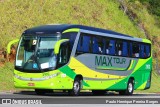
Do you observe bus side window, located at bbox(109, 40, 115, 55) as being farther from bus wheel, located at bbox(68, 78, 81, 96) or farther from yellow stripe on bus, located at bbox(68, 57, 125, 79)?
bus wheel, located at bbox(68, 78, 81, 96)

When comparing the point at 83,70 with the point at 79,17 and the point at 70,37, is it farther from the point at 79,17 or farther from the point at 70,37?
the point at 79,17

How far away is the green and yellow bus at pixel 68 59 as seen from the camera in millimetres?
24844

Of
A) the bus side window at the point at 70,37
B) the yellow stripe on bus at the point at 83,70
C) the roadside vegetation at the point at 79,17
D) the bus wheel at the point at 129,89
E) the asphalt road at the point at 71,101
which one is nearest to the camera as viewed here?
the asphalt road at the point at 71,101

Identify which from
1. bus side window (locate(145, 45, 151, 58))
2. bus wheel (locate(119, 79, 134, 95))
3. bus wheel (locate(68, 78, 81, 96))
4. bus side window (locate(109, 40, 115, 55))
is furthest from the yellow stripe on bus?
bus side window (locate(145, 45, 151, 58))

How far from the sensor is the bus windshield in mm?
24781

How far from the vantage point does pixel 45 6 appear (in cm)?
4081

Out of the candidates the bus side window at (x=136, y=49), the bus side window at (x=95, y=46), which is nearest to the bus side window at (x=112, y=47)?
the bus side window at (x=95, y=46)

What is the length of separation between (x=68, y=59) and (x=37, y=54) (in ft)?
5.14

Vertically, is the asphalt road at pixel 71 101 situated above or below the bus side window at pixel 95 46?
below

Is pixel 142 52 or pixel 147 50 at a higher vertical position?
pixel 147 50

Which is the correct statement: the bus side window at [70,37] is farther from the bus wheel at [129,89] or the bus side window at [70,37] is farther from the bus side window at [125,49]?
the bus wheel at [129,89]

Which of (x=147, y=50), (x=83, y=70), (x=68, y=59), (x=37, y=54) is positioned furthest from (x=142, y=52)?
(x=37, y=54)

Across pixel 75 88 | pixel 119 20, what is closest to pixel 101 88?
pixel 75 88

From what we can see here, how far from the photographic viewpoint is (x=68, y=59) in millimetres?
25312
